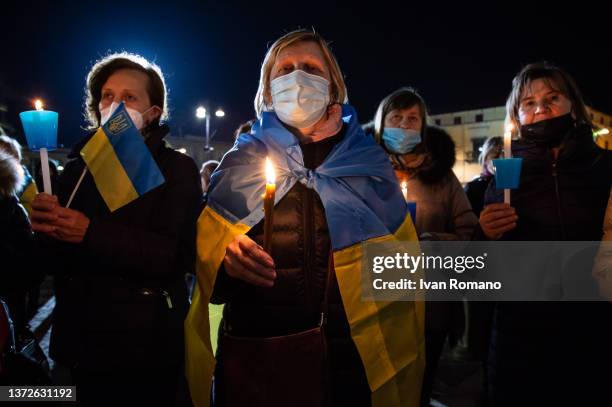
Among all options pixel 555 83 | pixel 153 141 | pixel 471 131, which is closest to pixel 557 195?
pixel 555 83

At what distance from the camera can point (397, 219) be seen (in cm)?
208

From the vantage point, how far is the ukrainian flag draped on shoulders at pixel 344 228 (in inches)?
75.8

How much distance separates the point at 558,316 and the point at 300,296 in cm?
150

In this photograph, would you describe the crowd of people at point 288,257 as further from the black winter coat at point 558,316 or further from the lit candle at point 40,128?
the lit candle at point 40,128

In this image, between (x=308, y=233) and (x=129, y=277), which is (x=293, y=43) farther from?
(x=129, y=277)

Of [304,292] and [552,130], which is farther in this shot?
[552,130]

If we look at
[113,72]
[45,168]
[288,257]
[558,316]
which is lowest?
[558,316]

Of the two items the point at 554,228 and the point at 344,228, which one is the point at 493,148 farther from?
the point at 344,228

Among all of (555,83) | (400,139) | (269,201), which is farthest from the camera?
(400,139)

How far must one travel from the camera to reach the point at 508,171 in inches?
79.9

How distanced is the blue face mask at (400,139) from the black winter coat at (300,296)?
1716 millimetres

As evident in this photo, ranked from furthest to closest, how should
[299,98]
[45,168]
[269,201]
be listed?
1. [299,98]
2. [45,168]
3. [269,201]

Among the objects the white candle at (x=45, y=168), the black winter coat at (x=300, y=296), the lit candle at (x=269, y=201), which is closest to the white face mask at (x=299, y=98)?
the black winter coat at (x=300, y=296)

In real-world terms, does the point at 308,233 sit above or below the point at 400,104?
below
